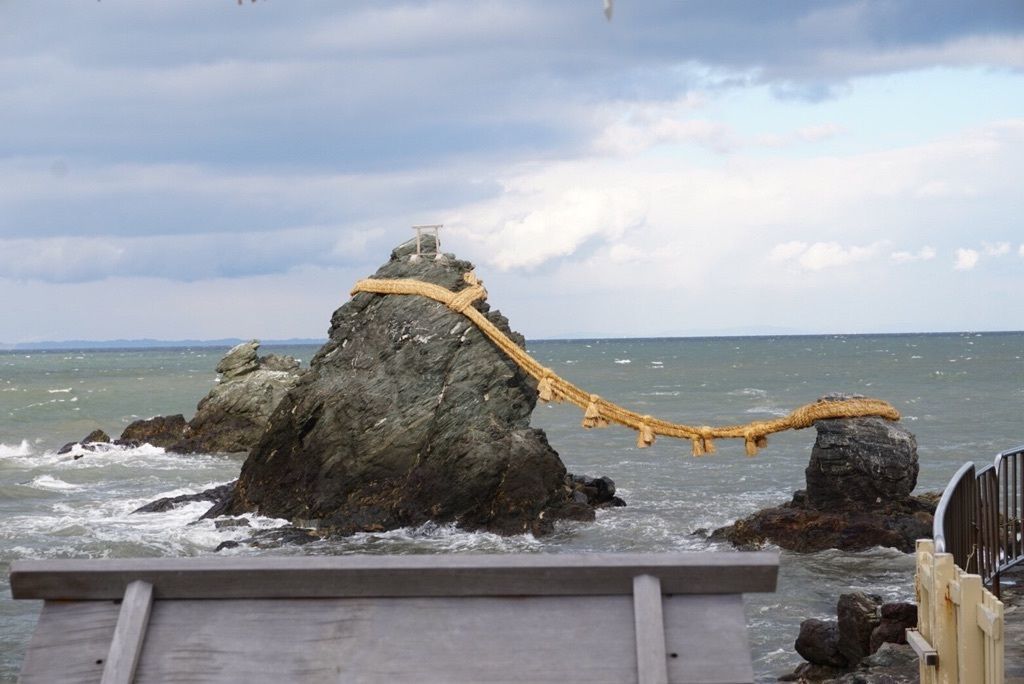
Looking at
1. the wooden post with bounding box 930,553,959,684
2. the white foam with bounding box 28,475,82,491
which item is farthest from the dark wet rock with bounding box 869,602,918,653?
the white foam with bounding box 28,475,82,491

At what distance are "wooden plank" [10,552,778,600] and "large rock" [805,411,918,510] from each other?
1087 cm

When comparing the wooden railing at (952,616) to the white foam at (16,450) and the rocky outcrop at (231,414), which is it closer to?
the rocky outcrop at (231,414)

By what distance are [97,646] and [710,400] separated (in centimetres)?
4485

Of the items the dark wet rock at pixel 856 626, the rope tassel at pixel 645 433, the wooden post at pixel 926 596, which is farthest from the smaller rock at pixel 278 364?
the wooden post at pixel 926 596

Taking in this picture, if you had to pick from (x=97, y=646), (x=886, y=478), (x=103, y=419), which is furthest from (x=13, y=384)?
(x=97, y=646)

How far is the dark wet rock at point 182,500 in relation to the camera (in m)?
17.7

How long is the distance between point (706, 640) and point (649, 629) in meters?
0.14

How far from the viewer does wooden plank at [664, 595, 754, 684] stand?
281 cm

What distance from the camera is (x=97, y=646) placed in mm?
2932

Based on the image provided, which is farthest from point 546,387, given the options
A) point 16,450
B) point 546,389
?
point 16,450

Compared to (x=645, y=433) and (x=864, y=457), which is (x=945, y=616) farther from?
(x=645, y=433)

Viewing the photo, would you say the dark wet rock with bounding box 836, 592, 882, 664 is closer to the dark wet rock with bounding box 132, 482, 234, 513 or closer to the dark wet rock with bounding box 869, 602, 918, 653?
the dark wet rock with bounding box 869, 602, 918, 653

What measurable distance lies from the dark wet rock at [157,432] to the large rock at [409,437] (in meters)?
13.4

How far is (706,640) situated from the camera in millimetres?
2836
